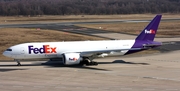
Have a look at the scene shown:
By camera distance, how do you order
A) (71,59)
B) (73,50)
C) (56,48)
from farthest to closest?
(73,50)
(56,48)
(71,59)

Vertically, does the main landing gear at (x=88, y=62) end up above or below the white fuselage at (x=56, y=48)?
below

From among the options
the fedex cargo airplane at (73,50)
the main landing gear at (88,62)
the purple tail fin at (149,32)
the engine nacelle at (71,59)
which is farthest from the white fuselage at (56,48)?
the purple tail fin at (149,32)

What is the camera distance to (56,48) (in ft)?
153

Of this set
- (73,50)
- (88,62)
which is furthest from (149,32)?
(73,50)

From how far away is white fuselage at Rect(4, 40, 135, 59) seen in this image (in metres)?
46.5

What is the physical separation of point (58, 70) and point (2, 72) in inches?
270

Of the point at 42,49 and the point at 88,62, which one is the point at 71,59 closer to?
the point at 88,62

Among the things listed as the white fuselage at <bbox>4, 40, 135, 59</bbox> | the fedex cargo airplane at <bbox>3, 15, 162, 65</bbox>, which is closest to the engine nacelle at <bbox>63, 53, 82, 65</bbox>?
the fedex cargo airplane at <bbox>3, 15, 162, 65</bbox>

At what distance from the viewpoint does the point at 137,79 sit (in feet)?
123

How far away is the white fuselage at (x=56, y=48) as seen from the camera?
46469mm

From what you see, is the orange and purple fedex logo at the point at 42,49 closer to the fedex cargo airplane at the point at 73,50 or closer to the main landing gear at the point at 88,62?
the fedex cargo airplane at the point at 73,50

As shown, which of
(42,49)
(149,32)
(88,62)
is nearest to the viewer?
(42,49)

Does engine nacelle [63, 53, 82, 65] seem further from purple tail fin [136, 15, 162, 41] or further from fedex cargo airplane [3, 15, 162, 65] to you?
purple tail fin [136, 15, 162, 41]

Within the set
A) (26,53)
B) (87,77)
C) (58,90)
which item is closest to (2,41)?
(26,53)
